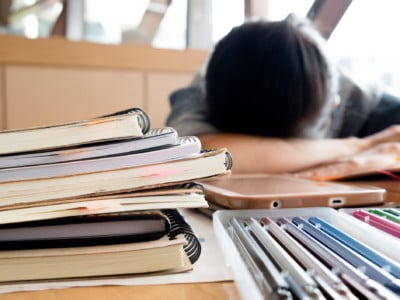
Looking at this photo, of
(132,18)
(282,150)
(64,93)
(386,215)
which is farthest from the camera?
(132,18)

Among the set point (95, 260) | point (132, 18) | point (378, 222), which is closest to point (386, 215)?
point (378, 222)

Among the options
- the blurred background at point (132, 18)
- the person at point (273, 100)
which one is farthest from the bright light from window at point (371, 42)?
the blurred background at point (132, 18)

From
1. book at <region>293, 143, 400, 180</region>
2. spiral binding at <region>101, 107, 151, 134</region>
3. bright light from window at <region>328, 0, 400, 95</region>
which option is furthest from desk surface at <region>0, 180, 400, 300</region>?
bright light from window at <region>328, 0, 400, 95</region>

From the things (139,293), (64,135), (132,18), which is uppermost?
(132,18)

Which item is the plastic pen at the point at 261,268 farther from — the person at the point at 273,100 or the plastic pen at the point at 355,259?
the person at the point at 273,100

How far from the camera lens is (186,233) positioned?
296 millimetres

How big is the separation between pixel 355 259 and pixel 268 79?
23.0 inches

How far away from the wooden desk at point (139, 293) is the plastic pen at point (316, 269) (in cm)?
5

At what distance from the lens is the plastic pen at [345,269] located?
0.20 meters

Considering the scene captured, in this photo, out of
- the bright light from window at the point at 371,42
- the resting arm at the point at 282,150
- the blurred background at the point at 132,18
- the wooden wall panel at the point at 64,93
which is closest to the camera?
the resting arm at the point at 282,150

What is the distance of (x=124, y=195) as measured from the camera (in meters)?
0.28

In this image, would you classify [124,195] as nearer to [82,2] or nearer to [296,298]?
[296,298]

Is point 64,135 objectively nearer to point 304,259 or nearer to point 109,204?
point 109,204

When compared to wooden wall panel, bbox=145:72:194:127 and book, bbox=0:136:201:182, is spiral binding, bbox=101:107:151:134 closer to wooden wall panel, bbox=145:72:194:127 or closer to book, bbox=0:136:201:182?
book, bbox=0:136:201:182
